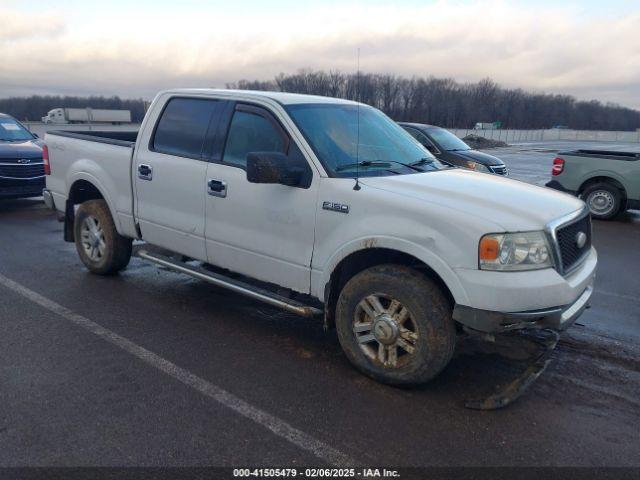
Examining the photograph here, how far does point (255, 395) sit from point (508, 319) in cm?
170

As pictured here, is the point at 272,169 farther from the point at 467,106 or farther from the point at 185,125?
the point at 467,106

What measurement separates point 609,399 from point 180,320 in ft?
11.5

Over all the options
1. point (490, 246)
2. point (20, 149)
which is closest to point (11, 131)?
point (20, 149)

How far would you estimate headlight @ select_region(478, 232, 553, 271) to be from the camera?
3338 millimetres

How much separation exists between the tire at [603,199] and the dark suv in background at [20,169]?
1058 centimetres

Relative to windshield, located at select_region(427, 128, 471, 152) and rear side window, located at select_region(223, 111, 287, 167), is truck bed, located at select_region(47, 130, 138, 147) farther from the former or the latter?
windshield, located at select_region(427, 128, 471, 152)

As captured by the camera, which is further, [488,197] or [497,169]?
[497,169]

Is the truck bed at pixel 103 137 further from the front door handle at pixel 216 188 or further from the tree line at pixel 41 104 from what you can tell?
the tree line at pixel 41 104

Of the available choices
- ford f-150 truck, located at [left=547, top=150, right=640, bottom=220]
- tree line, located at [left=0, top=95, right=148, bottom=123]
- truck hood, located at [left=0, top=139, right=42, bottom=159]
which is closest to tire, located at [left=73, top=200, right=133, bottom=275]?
truck hood, located at [left=0, top=139, right=42, bottom=159]

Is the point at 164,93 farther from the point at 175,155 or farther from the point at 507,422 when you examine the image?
the point at 507,422

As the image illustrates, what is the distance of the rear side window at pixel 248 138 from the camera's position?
175 inches

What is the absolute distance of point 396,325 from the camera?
12.2ft

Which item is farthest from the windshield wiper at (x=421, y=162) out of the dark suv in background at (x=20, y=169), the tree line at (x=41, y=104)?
the tree line at (x=41, y=104)

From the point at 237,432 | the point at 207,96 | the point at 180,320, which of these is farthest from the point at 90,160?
the point at 237,432
